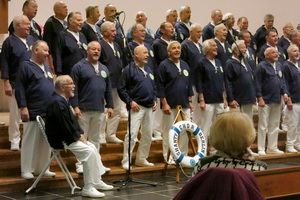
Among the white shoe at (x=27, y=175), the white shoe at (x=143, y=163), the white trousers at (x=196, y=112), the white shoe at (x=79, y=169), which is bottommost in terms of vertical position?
the white shoe at (x=143, y=163)

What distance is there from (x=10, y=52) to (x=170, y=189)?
102 inches

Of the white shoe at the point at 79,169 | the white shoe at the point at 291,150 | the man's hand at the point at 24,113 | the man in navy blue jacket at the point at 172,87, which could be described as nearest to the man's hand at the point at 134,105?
the man in navy blue jacket at the point at 172,87

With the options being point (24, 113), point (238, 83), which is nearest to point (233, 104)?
point (238, 83)

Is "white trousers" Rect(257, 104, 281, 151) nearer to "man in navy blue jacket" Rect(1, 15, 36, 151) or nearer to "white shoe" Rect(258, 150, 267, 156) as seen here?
"white shoe" Rect(258, 150, 267, 156)

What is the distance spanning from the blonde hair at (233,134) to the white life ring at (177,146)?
16.5 feet

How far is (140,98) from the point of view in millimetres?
8391

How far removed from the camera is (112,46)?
893 centimetres

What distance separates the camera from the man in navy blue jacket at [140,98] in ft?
27.3

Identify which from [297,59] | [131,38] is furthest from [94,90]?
[297,59]

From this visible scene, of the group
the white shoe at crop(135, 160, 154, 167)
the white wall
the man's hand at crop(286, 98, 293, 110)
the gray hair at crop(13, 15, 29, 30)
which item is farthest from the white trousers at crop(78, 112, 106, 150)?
the white wall

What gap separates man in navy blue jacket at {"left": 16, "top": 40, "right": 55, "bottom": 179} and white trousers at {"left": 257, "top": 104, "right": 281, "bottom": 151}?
13.2ft

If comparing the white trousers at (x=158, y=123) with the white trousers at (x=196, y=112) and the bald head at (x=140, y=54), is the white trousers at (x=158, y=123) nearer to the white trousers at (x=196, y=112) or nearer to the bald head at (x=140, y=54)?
the white trousers at (x=196, y=112)

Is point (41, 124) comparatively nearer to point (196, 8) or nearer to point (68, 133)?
point (68, 133)

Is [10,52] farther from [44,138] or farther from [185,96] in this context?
[185,96]
